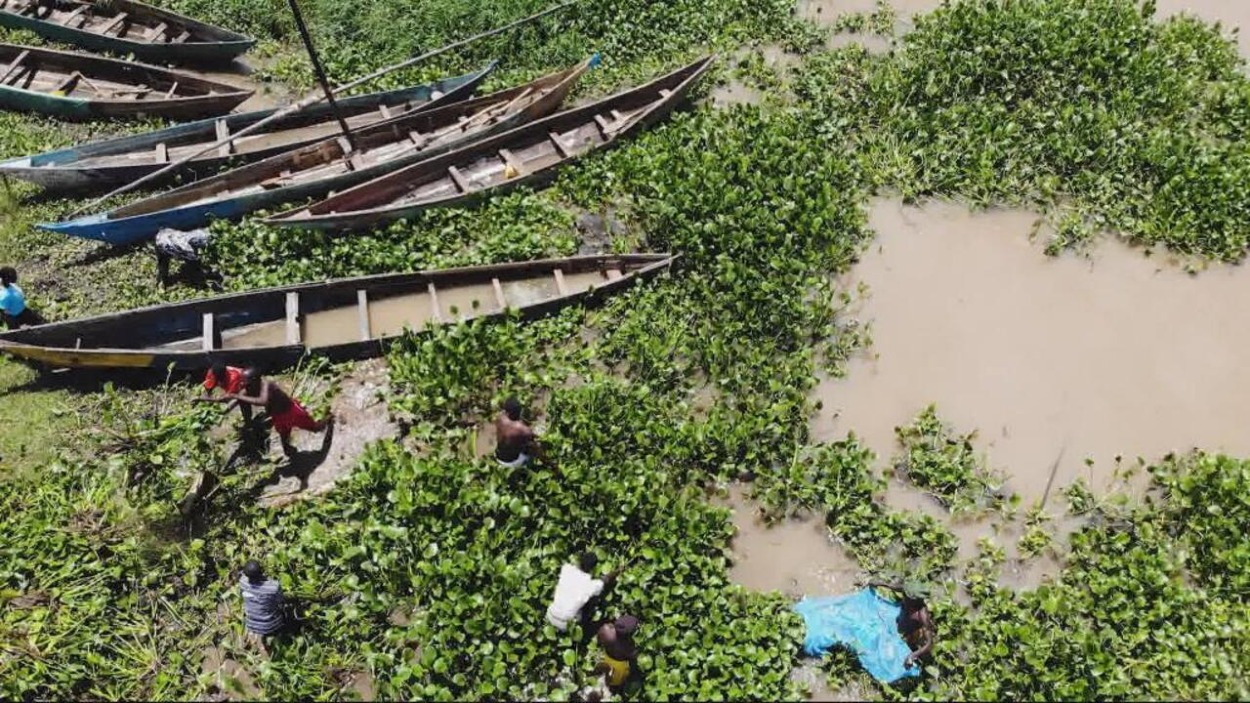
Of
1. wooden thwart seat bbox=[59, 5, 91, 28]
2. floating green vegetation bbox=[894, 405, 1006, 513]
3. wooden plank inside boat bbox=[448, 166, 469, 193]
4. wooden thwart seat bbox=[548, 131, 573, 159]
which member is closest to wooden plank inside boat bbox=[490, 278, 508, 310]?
wooden plank inside boat bbox=[448, 166, 469, 193]

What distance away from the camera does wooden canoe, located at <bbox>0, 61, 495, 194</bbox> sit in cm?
992

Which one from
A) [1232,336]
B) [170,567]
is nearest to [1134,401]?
[1232,336]

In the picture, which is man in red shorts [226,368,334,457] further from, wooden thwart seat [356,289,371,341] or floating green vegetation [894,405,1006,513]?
floating green vegetation [894,405,1006,513]

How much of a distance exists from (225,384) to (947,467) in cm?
716

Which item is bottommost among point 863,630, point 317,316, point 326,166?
point 317,316

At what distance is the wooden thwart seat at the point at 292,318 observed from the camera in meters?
8.48

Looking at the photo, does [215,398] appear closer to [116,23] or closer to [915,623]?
[915,623]

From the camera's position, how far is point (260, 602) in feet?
20.6

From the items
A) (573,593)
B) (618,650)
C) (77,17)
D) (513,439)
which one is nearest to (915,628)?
(618,650)

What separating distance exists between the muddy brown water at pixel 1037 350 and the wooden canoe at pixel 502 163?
351 centimetres

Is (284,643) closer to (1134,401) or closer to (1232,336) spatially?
(1134,401)

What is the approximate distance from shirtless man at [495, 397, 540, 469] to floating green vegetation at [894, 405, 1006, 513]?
3.73m

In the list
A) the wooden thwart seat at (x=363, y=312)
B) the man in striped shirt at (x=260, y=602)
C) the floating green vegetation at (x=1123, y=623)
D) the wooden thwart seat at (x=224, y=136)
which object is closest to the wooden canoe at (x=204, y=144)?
the wooden thwart seat at (x=224, y=136)

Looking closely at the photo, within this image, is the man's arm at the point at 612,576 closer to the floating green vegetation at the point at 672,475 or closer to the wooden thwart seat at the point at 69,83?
the floating green vegetation at the point at 672,475
